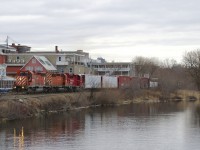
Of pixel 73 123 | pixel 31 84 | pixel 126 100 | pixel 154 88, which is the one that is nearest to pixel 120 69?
pixel 154 88

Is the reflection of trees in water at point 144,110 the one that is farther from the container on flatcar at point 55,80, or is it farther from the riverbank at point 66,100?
the container on flatcar at point 55,80

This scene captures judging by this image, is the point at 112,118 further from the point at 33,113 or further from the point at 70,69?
the point at 70,69

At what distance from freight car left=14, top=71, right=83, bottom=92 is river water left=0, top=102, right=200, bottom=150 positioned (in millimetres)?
10296

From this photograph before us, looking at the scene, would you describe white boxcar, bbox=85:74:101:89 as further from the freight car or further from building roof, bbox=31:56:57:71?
building roof, bbox=31:56:57:71

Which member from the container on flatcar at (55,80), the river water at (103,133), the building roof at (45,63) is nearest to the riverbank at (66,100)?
the river water at (103,133)

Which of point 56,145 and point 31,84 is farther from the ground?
point 31,84

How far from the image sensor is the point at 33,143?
49.7 m

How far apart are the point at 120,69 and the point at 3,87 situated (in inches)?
4696

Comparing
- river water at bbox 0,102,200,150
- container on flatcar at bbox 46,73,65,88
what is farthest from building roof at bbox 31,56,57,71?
river water at bbox 0,102,200,150

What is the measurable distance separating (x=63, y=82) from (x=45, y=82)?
763 cm

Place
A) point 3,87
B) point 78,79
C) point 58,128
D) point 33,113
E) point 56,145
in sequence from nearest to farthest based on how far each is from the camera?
point 56,145 → point 58,128 → point 33,113 → point 3,87 → point 78,79

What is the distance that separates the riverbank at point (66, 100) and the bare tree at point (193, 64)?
8.86m

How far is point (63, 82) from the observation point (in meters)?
101

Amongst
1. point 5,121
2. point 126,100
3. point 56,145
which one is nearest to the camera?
point 56,145
